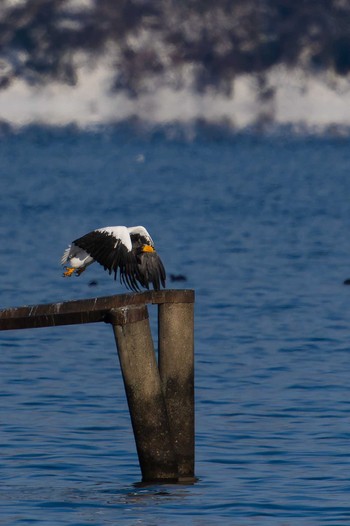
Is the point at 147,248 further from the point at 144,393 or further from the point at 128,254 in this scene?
the point at 144,393

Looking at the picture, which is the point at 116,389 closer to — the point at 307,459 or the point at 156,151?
the point at 307,459

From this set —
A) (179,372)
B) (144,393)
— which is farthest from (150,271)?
(144,393)

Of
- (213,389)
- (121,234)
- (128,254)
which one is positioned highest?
(121,234)

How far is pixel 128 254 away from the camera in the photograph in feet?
40.5

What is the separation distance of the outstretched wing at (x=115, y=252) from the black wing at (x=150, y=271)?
0.07 m

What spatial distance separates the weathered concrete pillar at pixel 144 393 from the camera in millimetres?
10883

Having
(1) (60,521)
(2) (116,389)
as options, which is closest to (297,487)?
(1) (60,521)

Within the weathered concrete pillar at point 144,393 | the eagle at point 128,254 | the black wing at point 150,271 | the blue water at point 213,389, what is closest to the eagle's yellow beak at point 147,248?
the eagle at point 128,254

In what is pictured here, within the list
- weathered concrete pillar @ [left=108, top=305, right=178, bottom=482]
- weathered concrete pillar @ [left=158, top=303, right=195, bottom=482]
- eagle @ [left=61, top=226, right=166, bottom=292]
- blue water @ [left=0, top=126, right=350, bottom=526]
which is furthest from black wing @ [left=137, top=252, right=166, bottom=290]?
blue water @ [left=0, top=126, right=350, bottom=526]

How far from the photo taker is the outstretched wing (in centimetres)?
1227

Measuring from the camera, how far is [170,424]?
11742 mm

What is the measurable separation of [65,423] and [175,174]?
94.3 meters

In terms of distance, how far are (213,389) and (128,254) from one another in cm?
510

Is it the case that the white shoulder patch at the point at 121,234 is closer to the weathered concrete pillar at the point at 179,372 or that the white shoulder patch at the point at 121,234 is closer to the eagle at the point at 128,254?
the eagle at the point at 128,254
